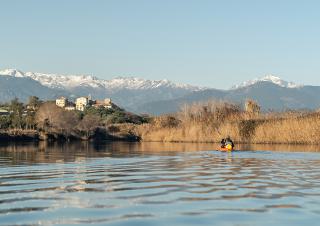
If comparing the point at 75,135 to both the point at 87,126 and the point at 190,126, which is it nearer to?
the point at 87,126

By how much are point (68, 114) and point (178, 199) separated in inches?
3010

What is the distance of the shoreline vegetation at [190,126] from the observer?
57.9 m

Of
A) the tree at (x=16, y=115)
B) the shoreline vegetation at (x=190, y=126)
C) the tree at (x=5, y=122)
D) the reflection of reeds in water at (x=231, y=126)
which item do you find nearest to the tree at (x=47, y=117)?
the shoreline vegetation at (x=190, y=126)

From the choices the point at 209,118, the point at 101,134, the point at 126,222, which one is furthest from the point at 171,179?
the point at 101,134

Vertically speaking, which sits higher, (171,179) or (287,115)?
(287,115)

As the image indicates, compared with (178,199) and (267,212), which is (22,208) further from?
(267,212)

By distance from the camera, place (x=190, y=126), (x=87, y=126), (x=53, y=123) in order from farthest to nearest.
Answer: (x=87, y=126) → (x=53, y=123) → (x=190, y=126)

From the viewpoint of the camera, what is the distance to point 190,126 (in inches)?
2662

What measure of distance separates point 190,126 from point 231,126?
5687 mm

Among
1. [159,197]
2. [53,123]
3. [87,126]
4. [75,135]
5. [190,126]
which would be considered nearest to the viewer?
[159,197]

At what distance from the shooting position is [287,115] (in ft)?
198

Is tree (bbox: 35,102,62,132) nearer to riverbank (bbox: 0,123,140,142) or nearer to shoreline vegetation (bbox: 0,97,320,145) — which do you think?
shoreline vegetation (bbox: 0,97,320,145)

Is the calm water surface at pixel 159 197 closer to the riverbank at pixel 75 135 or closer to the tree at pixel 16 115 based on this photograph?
the riverbank at pixel 75 135

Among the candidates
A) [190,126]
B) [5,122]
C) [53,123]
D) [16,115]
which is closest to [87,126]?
[53,123]
